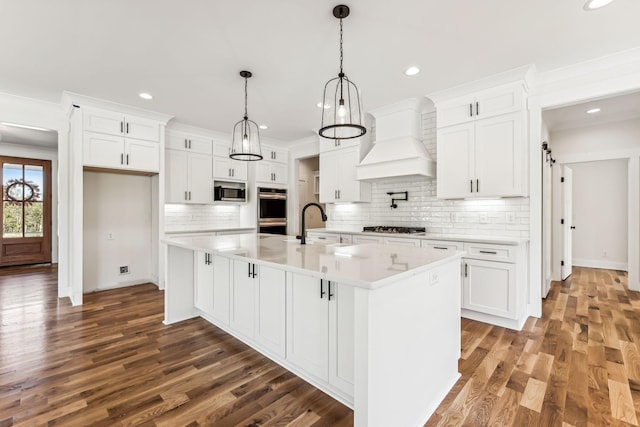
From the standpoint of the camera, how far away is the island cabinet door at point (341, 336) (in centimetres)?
171

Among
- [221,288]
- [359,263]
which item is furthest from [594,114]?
[221,288]

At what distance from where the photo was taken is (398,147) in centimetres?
411

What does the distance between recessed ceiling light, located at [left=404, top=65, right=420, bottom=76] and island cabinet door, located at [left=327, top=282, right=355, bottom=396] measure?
2579 millimetres

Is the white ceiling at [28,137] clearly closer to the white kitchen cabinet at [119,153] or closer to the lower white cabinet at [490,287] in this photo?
the white kitchen cabinet at [119,153]

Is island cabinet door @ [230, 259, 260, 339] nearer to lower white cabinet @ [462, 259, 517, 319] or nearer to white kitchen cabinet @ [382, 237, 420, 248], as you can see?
white kitchen cabinet @ [382, 237, 420, 248]

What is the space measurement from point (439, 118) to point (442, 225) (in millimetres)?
A: 1468

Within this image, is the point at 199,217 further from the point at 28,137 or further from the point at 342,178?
the point at 28,137

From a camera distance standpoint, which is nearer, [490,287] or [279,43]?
[279,43]

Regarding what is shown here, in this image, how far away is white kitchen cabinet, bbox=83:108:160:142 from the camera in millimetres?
3984

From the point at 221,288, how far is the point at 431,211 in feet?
10.1

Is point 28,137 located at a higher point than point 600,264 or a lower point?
higher

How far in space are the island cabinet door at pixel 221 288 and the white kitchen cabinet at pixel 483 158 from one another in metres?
2.82

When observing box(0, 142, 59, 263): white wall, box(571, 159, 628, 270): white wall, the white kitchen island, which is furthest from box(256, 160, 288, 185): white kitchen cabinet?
box(571, 159, 628, 270): white wall

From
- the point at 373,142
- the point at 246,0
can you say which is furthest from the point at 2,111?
the point at 373,142
